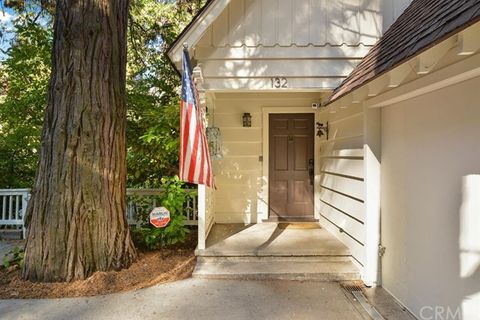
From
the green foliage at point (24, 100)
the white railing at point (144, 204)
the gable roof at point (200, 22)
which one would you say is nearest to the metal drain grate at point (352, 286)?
the white railing at point (144, 204)

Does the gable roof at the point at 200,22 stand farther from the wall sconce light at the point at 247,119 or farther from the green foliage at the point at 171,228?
the wall sconce light at the point at 247,119

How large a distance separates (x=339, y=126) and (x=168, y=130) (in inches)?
112

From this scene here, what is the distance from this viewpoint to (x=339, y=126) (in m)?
5.25

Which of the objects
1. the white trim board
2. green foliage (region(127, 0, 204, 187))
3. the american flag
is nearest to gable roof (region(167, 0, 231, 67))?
the american flag

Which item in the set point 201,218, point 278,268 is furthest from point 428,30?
point 201,218

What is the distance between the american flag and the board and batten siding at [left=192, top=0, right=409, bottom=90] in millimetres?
689

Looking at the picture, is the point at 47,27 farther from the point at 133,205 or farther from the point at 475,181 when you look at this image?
the point at 475,181

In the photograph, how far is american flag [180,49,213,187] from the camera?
3992 mm

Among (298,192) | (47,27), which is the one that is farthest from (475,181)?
(47,27)

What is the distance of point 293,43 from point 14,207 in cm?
597

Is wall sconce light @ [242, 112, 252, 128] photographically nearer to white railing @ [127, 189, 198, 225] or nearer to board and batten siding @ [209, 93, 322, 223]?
board and batten siding @ [209, 93, 322, 223]

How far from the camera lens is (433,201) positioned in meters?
2.96

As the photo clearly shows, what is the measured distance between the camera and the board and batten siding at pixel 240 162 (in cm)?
639

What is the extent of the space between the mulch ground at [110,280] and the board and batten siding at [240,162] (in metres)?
1.89
